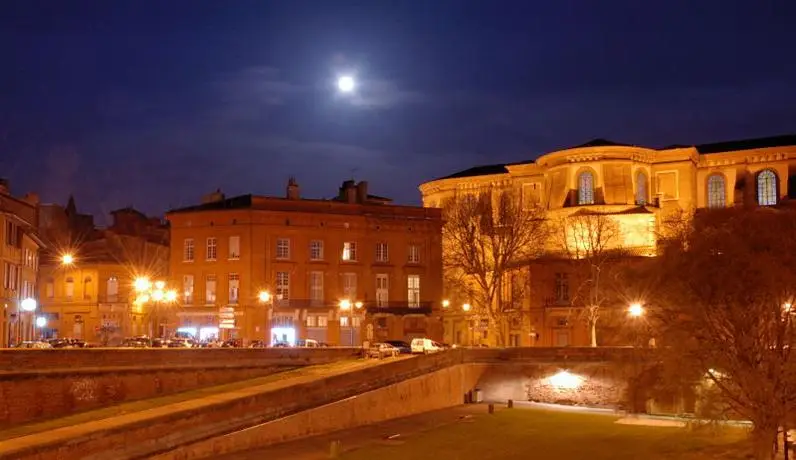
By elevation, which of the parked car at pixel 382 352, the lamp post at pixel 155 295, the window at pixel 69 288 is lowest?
the parked car at pixel 382 352

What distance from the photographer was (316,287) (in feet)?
245

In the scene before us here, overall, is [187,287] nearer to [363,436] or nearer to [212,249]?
[212,249]

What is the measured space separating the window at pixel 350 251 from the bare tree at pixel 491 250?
696 centimetres

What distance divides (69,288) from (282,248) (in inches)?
761

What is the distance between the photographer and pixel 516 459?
38562 mm

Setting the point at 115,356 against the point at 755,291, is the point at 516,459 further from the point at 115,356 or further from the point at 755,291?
the point at 115,356

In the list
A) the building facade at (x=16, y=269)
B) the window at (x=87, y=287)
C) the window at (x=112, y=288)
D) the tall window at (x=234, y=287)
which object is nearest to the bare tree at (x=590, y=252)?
the tall window at (x=234, y=287)

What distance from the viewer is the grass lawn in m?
38.8

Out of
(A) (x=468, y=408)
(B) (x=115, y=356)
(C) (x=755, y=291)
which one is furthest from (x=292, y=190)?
(C) (x=755, y=291)

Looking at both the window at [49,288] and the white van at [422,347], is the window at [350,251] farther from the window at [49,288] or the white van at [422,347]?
the window at [49,288]

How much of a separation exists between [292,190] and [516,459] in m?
42.2

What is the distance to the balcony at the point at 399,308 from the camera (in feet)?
249

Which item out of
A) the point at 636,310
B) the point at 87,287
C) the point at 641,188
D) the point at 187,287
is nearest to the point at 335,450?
the point at 636,310

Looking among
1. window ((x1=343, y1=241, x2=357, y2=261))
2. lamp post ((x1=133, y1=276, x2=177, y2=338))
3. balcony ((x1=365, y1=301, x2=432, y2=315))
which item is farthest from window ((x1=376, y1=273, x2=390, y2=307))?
lamp post ((x1=133, y1=276, x2=177, y2=338))
